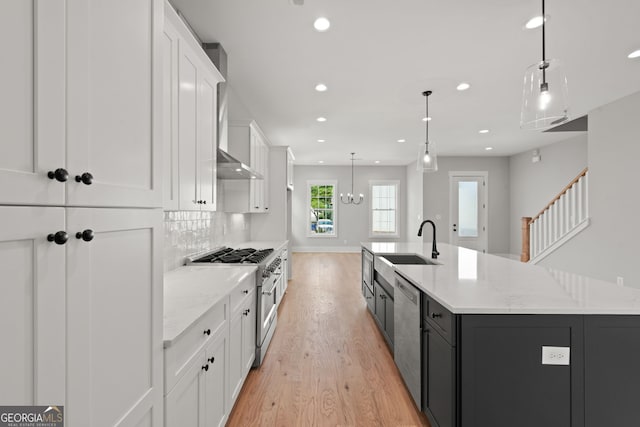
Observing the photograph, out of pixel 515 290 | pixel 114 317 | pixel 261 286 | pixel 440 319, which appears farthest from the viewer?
pixel 261 286

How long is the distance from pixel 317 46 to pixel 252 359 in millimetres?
2854

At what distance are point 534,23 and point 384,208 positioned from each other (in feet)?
25.9

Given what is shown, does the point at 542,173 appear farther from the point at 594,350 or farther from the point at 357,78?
the point at 594,350

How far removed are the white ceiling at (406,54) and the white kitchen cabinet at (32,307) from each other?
222cm

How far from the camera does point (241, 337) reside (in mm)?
2170

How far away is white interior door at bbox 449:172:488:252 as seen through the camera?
8.63 meters

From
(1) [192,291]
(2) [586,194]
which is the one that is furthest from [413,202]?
(1) [192,291]

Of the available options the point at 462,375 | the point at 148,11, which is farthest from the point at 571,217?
the point at 148,11

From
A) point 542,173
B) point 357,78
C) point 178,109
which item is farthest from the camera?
point 542,173

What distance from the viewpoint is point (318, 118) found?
501 cm

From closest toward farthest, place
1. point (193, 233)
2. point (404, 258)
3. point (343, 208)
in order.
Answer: point (193, 233)
point (404, 258)
point (343, 208)

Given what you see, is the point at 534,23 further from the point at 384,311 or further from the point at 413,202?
the point at 413,202

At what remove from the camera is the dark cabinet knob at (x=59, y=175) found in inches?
26.5

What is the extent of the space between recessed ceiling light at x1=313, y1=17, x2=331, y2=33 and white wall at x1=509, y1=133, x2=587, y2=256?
6693 millimetres
